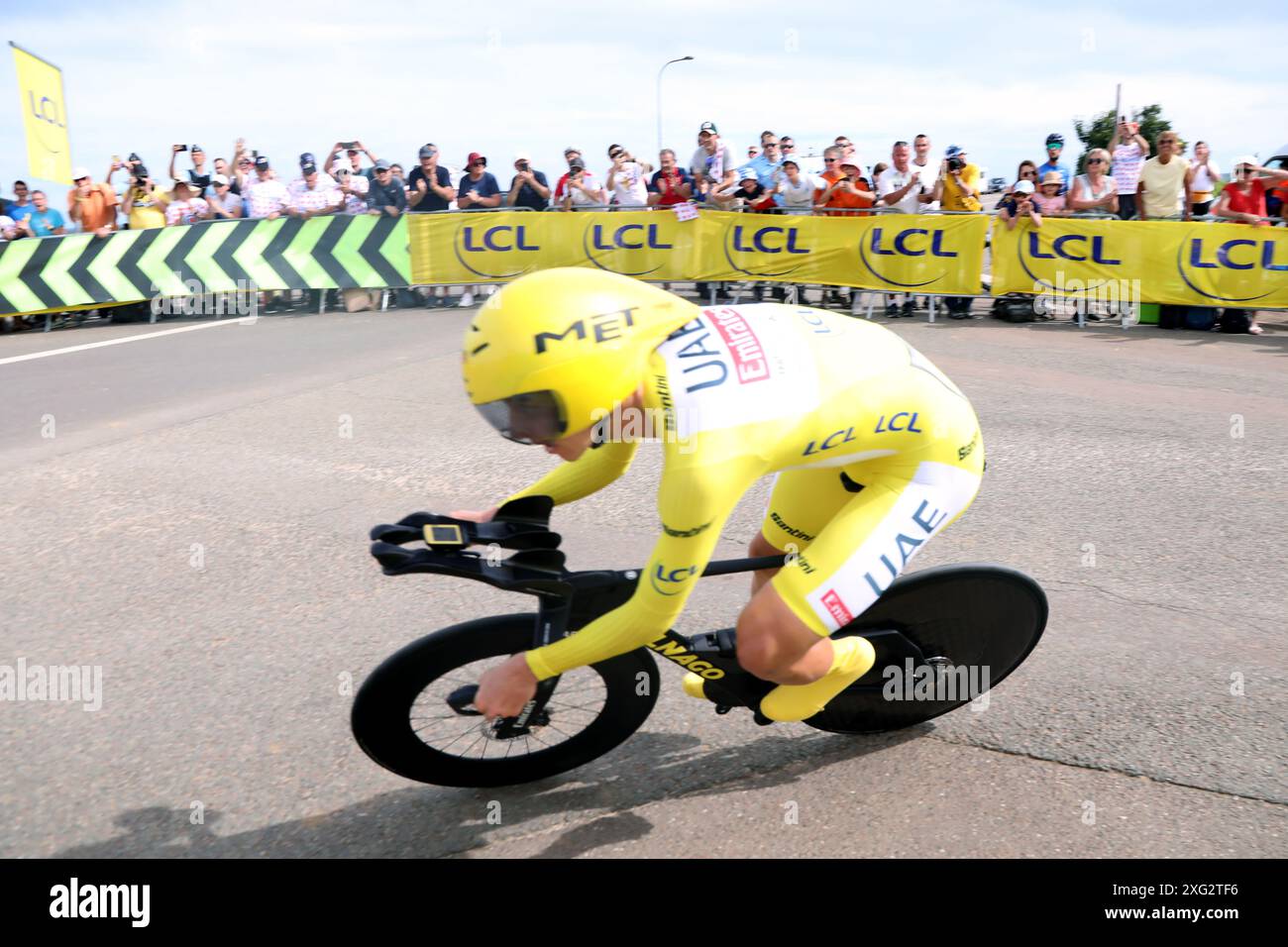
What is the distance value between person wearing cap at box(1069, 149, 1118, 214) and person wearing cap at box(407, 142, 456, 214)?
28.1 feet

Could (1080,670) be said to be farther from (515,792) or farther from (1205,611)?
(515,792)

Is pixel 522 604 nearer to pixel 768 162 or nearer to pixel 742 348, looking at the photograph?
pixel 742 348

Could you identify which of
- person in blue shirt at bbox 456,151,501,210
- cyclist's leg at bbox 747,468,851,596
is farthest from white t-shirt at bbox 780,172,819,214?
cyclist's leg at bbox 747,468,851,596

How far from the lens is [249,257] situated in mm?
15578

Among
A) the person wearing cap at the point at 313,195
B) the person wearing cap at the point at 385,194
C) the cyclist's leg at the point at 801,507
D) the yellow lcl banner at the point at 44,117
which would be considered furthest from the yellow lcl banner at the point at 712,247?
the cyclist's leg at the point at 801,507

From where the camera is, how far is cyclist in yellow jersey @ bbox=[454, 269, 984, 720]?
8.30 ft

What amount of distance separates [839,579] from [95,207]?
1571 centimetres

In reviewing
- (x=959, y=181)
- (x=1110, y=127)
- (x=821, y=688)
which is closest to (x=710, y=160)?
(x=959, y=181)

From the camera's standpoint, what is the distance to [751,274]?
45.9 ft

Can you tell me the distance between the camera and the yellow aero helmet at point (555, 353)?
2.49 meters

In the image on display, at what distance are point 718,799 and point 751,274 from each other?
37.2ft

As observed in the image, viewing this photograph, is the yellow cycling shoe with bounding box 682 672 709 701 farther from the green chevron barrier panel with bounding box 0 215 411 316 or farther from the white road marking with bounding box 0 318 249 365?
the green chevron barrier panel with bounding box 0 215 411 316

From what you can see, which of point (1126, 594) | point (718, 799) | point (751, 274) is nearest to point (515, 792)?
point (718, 799)
